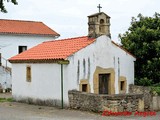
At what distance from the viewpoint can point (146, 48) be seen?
25453 millimetres

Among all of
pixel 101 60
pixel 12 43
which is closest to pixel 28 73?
pixel 101 60

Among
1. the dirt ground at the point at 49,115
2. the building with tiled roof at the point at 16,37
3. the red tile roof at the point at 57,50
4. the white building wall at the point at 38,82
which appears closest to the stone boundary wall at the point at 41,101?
the white building wall at the point at 38,82

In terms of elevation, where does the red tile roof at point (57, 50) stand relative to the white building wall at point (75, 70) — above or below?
above

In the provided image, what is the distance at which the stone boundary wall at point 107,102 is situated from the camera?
786 inches

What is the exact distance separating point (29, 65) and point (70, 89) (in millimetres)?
4622

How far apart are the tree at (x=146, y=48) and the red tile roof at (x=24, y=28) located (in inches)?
698

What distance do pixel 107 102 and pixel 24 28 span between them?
1001 inches

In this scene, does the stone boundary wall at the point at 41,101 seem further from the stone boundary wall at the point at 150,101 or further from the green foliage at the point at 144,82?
the green foliage at the point at 144,82

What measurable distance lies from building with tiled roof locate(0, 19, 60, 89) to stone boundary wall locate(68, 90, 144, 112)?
18.1 metres

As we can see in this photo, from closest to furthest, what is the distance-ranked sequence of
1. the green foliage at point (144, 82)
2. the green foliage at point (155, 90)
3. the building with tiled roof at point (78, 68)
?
the green foliage at point (155, 90) → the building with tiled roof at point (78, 68) → the green foliage at point (144, 82)

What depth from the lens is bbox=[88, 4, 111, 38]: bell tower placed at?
24.2 metres

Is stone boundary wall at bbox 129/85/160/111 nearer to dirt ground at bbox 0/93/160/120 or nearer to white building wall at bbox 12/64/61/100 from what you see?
dirt ground at bbox 0/93/160/120

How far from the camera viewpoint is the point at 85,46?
75.9 ft

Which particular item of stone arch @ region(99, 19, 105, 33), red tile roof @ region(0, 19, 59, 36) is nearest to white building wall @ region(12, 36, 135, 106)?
stone arch @ region(99, 19, 105, 33)
